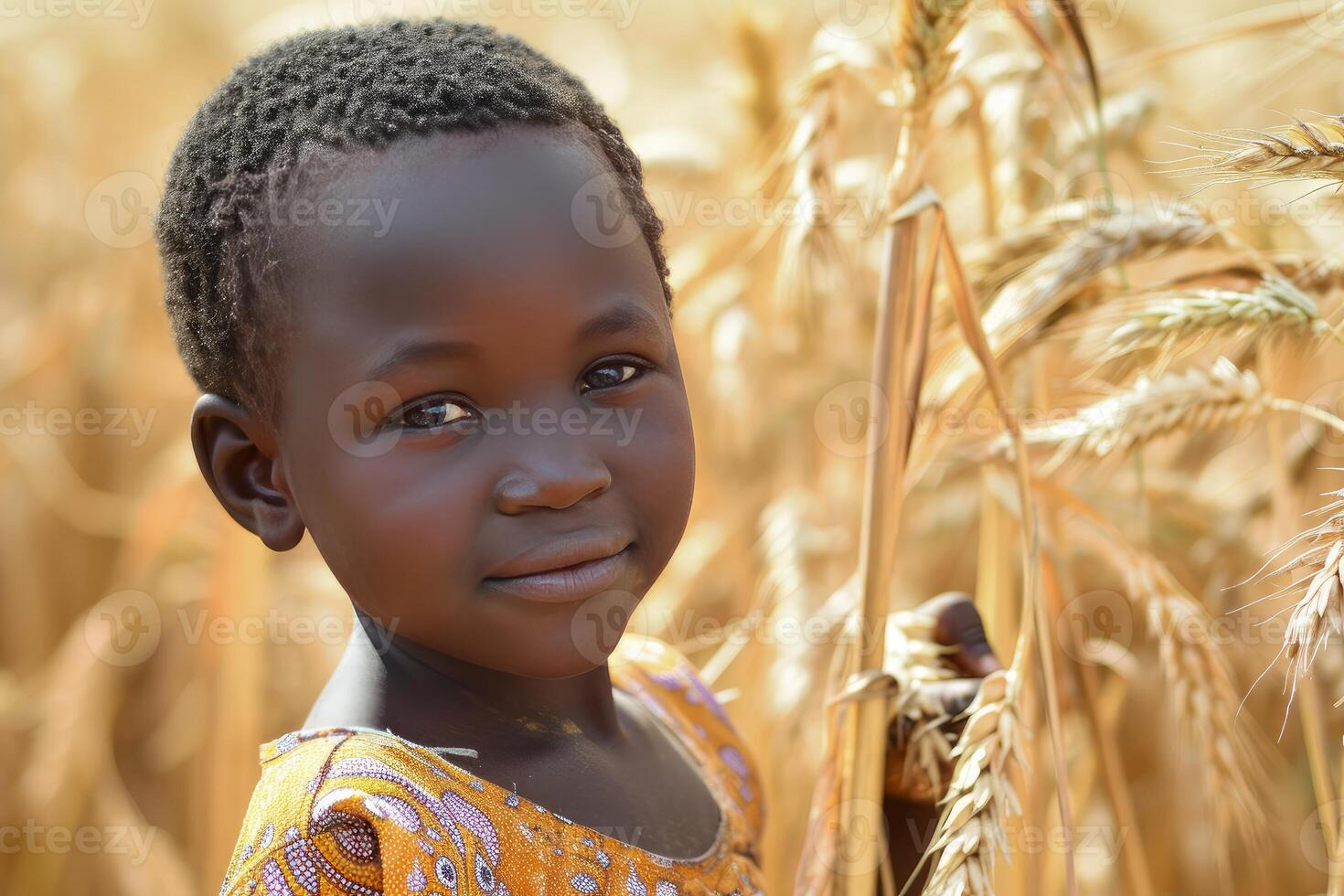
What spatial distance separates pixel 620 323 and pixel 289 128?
1.00 ft

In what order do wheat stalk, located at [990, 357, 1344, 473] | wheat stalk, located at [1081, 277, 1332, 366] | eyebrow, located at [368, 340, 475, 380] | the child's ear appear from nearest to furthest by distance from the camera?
eyebrow, located at [368, 340, 475, 380]
the child's ear
wheat stalk, located at [1081, 277, 1332, 366]
wheat stalk, located at [990, 357, 1344, 473]

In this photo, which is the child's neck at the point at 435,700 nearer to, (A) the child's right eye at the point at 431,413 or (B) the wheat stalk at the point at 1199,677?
(A) the child's right eye at the point at 431,413

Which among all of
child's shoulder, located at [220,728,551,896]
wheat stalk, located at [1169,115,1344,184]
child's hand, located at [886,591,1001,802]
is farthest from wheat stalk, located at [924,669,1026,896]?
wheat stalk, located at [1169,115,1344,184]

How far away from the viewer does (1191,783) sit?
2.01 metres

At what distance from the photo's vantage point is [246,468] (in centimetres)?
102

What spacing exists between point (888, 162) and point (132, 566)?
4.73 ft

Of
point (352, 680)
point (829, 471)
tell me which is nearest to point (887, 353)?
point (352, 680)

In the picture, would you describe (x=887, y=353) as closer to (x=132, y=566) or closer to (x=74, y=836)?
(x=132, y=566)

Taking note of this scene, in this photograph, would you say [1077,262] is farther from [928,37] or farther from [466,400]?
[466,400]

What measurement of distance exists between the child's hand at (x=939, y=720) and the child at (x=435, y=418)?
0.27 meters

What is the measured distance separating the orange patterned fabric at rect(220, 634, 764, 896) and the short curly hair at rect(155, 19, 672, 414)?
293 millimetres

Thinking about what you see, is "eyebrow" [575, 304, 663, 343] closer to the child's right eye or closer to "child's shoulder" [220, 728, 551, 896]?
the child's right eye

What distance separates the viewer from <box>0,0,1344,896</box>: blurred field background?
130 cm

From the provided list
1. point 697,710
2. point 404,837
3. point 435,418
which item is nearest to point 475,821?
point 404,837
